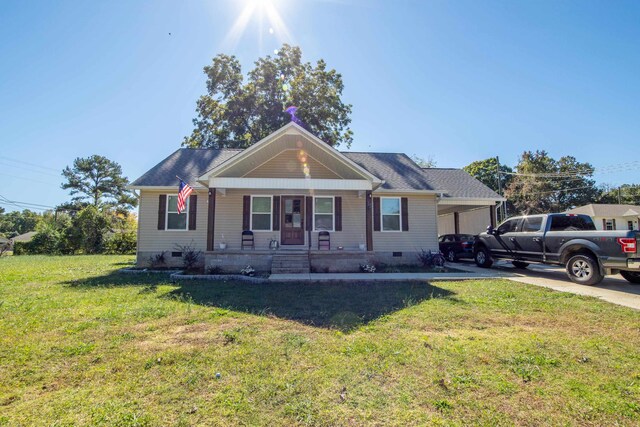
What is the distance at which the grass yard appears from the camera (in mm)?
2514

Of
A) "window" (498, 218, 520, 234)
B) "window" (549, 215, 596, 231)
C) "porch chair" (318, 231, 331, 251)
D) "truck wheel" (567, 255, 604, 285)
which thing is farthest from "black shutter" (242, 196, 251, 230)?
"truck wheel" (567, 255, 604, 285)

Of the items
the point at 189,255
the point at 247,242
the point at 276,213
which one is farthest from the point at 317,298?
the point at 189,255

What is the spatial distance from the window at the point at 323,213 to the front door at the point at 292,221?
1.79 ft

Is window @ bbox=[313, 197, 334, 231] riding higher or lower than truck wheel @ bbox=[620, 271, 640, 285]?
higher

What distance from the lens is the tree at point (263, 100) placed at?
936 inches

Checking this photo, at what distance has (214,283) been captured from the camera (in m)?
8.55

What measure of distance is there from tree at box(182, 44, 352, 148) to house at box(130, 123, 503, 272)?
1137 centimetres

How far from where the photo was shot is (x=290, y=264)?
33.8 ft

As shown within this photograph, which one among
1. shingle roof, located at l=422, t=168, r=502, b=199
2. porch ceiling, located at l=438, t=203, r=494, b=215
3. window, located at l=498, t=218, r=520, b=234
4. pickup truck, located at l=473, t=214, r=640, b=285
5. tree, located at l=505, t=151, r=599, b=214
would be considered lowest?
pickup truck, located at l=473, t=214, r=640, b=285

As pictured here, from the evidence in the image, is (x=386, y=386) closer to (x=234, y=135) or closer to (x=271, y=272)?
(x=271, y=272)

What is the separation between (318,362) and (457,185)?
14.2 metres

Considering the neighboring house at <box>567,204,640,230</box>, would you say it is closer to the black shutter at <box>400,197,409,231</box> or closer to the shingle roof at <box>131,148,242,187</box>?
the black shutter at <box>400,197,409,231</box>

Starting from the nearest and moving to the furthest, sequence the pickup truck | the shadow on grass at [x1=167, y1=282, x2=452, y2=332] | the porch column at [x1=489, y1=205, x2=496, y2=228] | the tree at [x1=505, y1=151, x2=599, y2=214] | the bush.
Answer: the shadow on grass at [x1=167, y1=282, x2=452, y2=332] → the pickup truck → the porch column at [x1=489, y1=205, x2=496, y2=228] → the bush → the tree at [x1=505, y1=151, x2=599, y2=214]

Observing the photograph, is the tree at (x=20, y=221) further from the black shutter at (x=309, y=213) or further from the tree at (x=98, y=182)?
the black shutter at (x=309, y=213)
